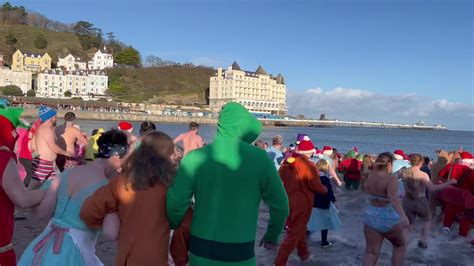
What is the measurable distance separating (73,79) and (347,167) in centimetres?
11636

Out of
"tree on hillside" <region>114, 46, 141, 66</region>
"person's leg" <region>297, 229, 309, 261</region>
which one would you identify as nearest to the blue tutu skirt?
"person's leg" <region>297, 229, 309, 261</region>

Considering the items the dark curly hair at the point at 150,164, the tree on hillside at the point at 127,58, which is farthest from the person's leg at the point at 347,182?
the tree on hillside at the point at 127,58

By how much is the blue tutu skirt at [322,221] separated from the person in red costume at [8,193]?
474 cm

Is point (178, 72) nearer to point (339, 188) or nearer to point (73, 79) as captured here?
point (73, 79)

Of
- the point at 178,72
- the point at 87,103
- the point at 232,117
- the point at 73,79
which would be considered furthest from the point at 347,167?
the point at 178,72

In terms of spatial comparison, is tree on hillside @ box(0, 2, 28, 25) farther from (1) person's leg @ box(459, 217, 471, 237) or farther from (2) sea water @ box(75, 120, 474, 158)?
(1) person's leg @ box(459, 217, 471, 237)

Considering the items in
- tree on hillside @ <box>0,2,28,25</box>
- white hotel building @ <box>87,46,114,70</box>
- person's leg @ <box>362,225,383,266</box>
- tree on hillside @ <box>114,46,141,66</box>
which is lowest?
person's leg @ <box>362,225,383,266</box>

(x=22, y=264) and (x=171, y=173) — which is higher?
(x=171, y=173)

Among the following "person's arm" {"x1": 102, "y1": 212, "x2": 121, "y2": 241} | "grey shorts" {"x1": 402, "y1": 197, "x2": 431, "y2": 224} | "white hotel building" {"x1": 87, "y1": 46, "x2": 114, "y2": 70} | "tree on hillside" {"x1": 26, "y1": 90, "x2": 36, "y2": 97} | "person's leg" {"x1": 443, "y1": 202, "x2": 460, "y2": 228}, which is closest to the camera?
"person's arm" {"x1": 102, "y1": 212, "x2": 121, "y2": 241}

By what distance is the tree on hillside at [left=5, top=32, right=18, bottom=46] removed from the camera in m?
138

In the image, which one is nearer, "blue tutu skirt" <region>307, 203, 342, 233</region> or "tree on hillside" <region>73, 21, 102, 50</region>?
"blue tutu skirt" <region>307, 203, 342, 233</region>

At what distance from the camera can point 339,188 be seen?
13.4 metres

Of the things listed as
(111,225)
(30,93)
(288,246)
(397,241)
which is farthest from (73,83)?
(111,225)

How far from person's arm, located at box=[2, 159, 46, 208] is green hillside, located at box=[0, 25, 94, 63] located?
144 m
